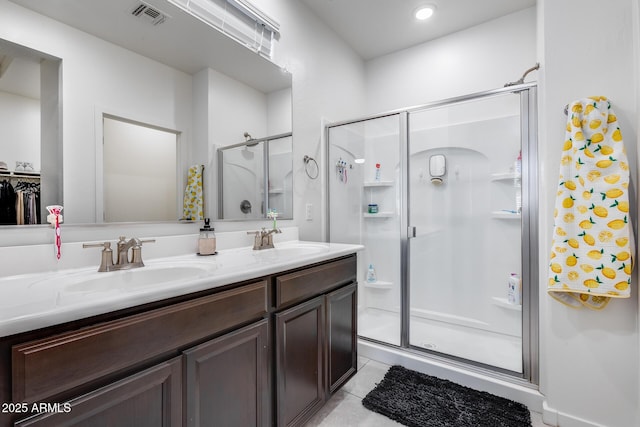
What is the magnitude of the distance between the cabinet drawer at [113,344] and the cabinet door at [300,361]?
30 centimetres

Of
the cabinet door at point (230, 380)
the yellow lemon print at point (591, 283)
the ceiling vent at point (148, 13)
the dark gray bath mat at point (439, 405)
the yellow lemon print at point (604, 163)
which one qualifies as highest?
the ceiling vent at point (148, 13)

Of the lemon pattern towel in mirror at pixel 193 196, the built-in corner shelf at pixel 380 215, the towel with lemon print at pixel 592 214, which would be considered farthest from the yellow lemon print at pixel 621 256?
the lemon pattern towel in mirror at pixel 193 196

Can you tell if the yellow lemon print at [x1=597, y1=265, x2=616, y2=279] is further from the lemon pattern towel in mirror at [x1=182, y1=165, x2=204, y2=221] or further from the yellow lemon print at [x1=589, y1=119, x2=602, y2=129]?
the lemon pattern towel in mirror at [x1=182, y1=165, x2=204, y2=221]

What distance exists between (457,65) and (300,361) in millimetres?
2851

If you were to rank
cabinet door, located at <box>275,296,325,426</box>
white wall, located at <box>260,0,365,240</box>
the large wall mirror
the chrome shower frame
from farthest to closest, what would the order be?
white wall, located at <box>260,0,365,240</box>, the chrome shower frame, cabinet door, located at <box>275,296,325,426</box>, the large wall mirror

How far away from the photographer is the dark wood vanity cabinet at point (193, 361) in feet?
2.03

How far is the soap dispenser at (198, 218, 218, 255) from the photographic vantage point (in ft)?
4.70

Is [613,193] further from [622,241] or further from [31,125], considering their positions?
[31,125]

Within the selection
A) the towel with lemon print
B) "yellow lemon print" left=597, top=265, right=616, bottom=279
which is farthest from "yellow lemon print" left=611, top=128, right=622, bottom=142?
"yellow lemon print" left=597, top=265, right=616, bottom=279

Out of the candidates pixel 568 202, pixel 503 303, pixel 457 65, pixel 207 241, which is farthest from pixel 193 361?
pixel 457 65

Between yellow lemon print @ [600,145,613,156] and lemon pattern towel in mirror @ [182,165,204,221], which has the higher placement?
yellow lemon print @ [600,145,613,156]

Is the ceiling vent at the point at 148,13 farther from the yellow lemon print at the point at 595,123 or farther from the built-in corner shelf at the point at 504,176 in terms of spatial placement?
the built-in corner shelf at the point at 504,176

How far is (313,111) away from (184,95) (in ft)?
3.76

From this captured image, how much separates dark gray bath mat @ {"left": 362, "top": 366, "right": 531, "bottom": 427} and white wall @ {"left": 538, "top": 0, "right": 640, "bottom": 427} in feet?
0.71
